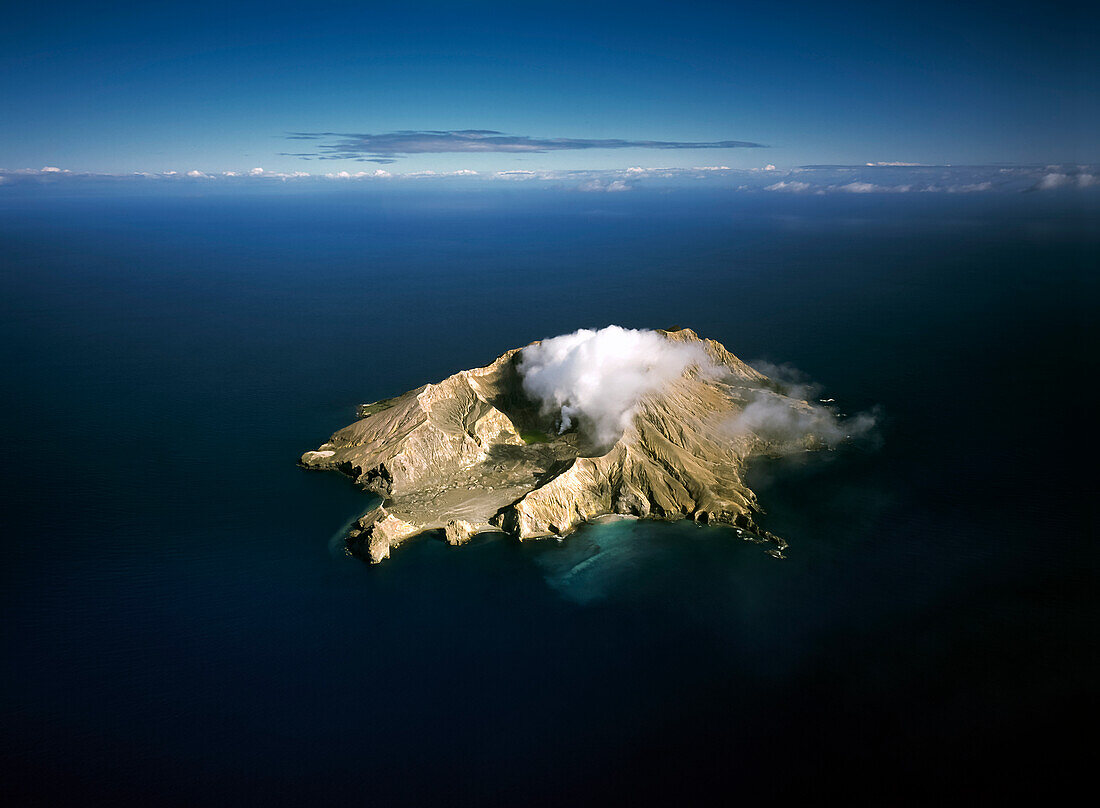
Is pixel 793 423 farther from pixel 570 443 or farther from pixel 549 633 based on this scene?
pixel 549 633

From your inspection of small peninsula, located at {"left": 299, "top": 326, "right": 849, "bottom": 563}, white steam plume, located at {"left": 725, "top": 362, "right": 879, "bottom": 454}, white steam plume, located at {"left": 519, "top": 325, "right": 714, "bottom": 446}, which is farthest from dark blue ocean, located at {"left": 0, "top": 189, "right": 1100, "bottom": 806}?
white steam plume, located at {"left": 519, "top": 325, "right": 714, "bottom": 446}

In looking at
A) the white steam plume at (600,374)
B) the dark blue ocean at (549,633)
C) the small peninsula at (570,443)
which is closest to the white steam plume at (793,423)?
the small peninsula at (570,443)

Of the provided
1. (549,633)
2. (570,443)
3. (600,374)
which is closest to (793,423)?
(600,374)

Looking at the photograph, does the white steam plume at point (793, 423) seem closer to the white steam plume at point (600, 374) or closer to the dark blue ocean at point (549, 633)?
the dark blue ocean at point (549, 633)

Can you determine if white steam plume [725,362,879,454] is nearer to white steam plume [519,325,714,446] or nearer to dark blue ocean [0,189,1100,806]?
dark blue ocean [0,189,1100,806]

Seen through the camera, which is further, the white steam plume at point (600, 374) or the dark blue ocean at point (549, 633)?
the white steam plume at point (600, 374)

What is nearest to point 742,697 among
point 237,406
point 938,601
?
point 938,601

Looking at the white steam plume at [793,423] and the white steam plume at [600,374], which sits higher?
the white steam plume at [600,374]
